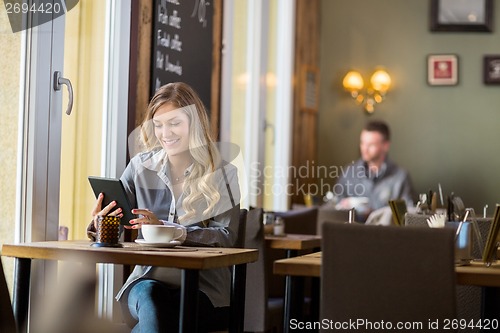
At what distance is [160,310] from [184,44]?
2331 millimetres

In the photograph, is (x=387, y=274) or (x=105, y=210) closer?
(x=387, y=274)

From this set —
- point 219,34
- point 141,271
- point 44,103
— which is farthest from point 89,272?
point 219,34

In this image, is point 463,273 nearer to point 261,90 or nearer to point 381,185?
point 261,90

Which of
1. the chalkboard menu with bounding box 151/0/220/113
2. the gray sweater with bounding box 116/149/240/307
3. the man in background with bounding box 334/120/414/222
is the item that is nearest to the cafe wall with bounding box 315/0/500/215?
the man in background with bounding box 334/120/414/222

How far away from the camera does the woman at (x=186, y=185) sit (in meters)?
3.33

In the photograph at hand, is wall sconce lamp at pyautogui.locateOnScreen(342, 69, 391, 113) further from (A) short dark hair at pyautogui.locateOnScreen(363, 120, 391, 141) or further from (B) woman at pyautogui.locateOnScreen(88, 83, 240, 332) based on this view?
(B) woman at pyautogui.locateOnScreen(88, 83, 240, 332)

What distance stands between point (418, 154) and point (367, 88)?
0.84m

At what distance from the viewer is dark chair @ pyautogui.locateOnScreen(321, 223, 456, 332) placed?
2.53 metres

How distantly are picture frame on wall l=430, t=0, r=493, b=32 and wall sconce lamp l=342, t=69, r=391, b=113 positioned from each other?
0.71 meters

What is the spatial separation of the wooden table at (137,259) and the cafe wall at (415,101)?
5.92 m

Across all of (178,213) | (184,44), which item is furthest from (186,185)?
(184,44)

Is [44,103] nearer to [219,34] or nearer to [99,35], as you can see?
[99,35]

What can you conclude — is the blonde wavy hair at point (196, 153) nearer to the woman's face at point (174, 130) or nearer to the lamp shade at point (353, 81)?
the woman's face at point (174, 130)

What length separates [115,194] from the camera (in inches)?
128
